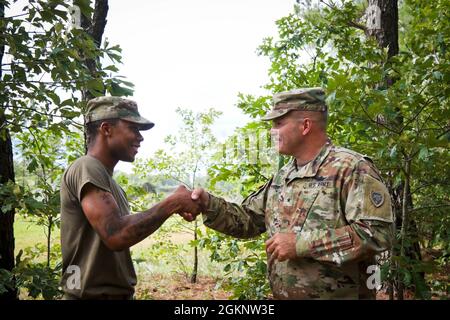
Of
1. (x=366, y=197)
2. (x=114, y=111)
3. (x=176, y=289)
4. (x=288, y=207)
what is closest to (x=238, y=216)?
(x=288, y=207)

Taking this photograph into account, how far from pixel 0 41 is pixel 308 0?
449cm

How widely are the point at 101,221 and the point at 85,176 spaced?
23 centimetres

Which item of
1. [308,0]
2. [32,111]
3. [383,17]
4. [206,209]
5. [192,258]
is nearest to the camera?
[206,209]

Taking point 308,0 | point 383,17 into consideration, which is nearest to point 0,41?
point 383,17

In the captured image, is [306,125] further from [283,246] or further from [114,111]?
[114,111]

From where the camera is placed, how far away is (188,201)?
2.32 m

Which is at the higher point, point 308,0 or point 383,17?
point 308,0

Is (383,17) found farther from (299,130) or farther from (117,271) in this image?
(117,271)

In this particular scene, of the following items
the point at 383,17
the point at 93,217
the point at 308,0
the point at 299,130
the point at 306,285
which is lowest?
the point at 306,285

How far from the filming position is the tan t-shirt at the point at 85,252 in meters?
1.98

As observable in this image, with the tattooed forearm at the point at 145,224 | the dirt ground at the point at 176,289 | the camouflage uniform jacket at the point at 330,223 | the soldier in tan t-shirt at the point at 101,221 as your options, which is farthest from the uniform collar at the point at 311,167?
the dirt ground at the point at 176,289

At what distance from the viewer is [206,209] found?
2.53m
